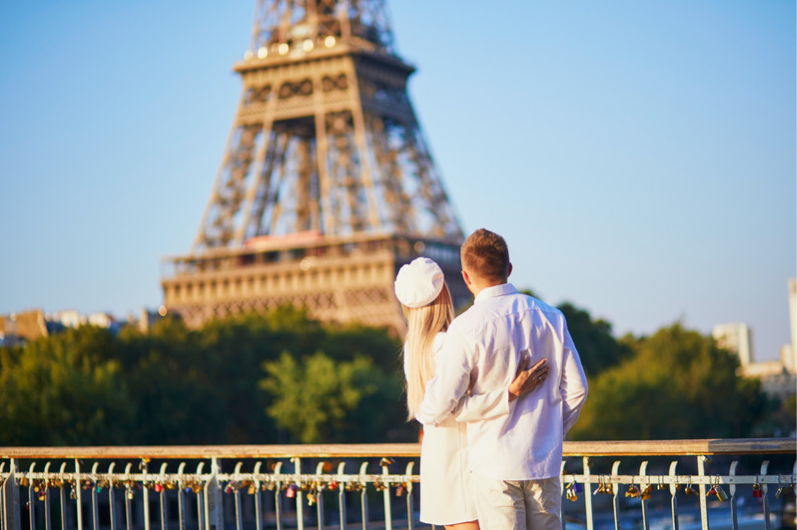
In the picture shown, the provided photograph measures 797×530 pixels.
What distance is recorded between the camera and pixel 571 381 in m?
4.80

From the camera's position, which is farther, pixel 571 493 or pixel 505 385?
pixel 571 493

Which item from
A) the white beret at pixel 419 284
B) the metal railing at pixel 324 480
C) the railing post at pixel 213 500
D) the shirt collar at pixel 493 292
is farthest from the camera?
the railing post at pixel 213 500

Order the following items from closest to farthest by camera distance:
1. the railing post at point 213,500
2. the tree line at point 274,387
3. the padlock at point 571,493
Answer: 1. the padlock at point 571,493
2. the railing post at point 213,500
3. the tree line at point 274,387

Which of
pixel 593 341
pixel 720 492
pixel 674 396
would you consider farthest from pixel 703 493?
pixel 593 341

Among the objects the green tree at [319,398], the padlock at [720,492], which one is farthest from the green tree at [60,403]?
the padlock at [720,492]

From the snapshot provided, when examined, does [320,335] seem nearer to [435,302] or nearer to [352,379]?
[352,379]

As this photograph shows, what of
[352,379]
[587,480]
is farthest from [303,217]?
[587,480]

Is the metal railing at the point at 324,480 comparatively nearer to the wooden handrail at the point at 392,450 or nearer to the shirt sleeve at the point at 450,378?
the wooden handrail at the point at 392,450

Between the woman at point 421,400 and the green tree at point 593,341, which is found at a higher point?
the woman at point 421,400

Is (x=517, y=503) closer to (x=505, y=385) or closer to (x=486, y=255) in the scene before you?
(x=505, y=385)

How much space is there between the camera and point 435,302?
16.3 feet

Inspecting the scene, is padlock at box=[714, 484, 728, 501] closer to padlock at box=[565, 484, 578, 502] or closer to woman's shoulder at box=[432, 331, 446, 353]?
padlock at box=[565, 484, 578, 502]

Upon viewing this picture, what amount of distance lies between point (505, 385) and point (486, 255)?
1.95 ft

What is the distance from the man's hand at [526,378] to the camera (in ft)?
15.2
